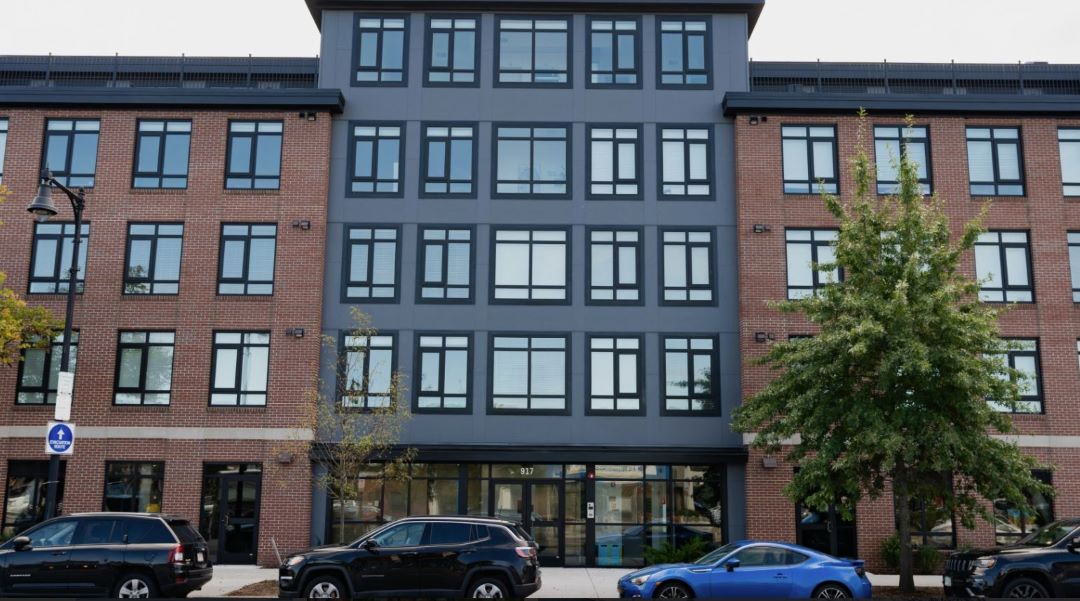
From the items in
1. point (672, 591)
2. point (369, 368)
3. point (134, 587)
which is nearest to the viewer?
point (134, 587)

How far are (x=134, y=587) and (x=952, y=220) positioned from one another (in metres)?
21.5

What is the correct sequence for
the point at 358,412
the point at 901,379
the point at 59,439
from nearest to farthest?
the point at 59,439, the point at 901,379, the point at 358,412

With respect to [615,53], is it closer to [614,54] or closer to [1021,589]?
[614,54]

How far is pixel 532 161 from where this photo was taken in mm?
26812

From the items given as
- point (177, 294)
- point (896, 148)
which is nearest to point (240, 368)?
point (177, 294)

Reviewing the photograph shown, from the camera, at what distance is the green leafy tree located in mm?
22939

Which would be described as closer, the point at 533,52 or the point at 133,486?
the point at 133,486

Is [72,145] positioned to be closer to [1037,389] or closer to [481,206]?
[481,206]

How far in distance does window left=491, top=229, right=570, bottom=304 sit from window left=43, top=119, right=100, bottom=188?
1117cm

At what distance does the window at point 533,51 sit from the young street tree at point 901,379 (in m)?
9.88

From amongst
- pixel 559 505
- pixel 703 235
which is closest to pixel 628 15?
pixel 703 235

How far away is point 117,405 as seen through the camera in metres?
25.4

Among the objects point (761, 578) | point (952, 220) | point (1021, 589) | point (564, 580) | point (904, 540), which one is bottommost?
point (564, 580)

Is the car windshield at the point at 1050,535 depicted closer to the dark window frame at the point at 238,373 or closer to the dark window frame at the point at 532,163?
the dark window frame at the point at 532,163
